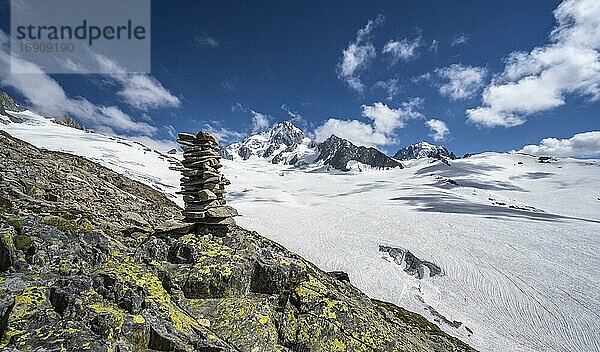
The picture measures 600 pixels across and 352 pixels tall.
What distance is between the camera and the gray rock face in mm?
28219

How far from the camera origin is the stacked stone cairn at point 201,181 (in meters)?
11.5

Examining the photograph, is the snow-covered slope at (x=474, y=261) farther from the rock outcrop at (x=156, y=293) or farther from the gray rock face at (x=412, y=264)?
the rock outcrop at (x=156, y=293)

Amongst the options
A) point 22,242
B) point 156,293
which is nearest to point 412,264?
point 156,293

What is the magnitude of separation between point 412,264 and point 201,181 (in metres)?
25.6

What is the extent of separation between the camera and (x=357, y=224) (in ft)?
140

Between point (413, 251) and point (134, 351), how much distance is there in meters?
31.3

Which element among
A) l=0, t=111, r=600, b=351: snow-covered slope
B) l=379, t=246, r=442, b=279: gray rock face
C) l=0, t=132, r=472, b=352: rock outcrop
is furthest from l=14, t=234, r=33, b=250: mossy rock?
l=379, t=246, r=442, b=279: gray rock face

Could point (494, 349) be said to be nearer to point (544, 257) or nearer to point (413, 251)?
point (413, 251)

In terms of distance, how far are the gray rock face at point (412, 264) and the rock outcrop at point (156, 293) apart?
20.1 meters

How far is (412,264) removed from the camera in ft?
97.0

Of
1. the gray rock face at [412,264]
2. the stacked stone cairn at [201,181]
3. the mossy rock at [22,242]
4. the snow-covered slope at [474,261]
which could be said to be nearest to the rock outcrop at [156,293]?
the mossy rock at [22,242]

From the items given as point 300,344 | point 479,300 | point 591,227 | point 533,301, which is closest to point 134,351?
point 300,344

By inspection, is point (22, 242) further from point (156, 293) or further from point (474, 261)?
point (474, 261)

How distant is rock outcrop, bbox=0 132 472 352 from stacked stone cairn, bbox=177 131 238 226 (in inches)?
21.3
